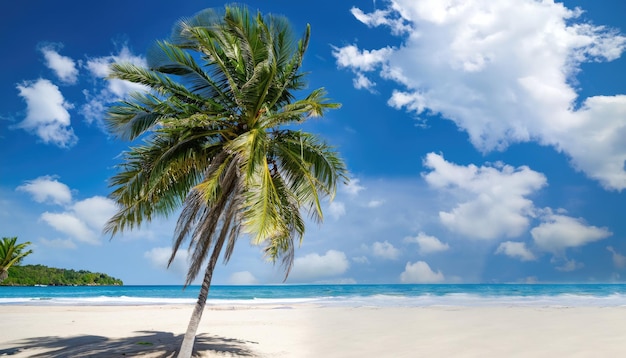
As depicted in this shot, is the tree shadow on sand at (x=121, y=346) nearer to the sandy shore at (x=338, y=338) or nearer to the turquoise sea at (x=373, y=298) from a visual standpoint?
the sandy shore at (x=338, y=338)

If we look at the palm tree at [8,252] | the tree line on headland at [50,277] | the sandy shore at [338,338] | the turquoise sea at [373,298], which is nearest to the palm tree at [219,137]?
the sandy shore at [338,338]

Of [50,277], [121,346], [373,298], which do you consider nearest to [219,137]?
[121,346]

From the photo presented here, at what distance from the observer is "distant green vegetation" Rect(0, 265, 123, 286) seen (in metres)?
95.4

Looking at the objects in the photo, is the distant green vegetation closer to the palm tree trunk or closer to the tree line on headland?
the tree line on headland

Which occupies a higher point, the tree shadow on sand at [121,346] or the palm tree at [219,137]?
the palm tree at [219,137]

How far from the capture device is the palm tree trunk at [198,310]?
29.3 feet

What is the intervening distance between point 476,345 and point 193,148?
8.45 metres

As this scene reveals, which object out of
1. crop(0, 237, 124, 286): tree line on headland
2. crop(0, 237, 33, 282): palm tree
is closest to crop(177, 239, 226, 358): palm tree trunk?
crop(0, 237, 33, 282): palm tree

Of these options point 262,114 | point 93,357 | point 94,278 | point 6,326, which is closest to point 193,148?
point 262,114

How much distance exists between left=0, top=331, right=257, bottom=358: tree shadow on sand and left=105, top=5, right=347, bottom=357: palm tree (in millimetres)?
1734

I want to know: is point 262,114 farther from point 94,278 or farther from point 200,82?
point 94,278

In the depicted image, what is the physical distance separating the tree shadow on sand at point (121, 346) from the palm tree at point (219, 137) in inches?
68.3

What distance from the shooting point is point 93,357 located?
976 centimetres

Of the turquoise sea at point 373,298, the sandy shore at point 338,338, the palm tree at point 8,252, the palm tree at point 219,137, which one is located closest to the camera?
the palm tree at point 219,137
